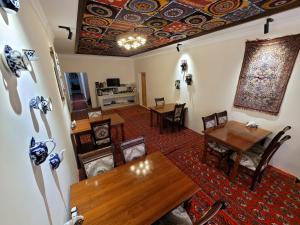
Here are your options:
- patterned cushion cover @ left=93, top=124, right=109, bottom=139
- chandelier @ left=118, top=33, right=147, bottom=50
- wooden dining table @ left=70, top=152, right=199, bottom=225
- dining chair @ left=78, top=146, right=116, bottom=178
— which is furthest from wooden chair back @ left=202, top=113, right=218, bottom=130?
chandelier @ left=118, top=33, right=147, bottom=50

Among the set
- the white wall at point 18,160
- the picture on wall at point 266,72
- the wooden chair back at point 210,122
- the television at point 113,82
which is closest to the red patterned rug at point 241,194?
the wooden chair back at point 210,122

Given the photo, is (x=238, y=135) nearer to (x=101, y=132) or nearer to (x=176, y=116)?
(x=176, y=116)

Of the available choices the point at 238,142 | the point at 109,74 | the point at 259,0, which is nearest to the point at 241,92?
the point at 238,142

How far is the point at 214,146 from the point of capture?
9.20 feet

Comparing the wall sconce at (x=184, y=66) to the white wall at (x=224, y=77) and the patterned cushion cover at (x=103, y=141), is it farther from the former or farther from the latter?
the patterned cushion cover at (x=103, y=141)

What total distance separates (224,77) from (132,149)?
9.30 feet

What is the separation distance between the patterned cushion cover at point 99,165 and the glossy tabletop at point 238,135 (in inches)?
72.6

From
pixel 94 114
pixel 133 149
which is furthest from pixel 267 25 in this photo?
pixel 94 114

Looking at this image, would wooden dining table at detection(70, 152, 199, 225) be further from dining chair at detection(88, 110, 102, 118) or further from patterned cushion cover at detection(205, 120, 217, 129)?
dining chair at detection(88, 110, 102, 118)

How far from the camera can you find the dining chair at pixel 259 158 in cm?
205

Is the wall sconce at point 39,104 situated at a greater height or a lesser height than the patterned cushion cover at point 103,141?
greater

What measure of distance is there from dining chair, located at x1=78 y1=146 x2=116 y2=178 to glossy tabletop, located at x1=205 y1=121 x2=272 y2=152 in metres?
1.84

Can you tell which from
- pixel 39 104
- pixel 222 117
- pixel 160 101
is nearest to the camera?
pixel 39 104

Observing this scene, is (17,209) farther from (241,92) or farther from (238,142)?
(241,92)
